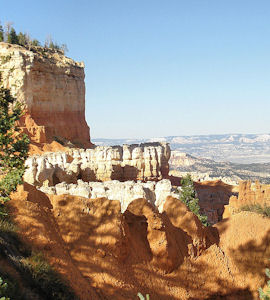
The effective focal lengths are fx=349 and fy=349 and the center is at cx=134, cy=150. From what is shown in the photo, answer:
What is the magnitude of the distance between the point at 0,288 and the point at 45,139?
41.9 m

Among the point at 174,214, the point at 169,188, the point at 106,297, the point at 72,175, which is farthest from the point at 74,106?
the point at 106,297

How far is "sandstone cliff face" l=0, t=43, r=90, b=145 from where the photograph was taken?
150 ft

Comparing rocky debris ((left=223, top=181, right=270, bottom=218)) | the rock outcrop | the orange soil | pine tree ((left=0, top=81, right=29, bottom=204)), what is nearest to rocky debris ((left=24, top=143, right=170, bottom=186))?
the rock outcrop

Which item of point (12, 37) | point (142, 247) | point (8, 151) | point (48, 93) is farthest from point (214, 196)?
point (12, 37)

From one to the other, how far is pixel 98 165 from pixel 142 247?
2719 cm

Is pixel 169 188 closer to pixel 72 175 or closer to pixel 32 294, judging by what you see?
pixel 72 175

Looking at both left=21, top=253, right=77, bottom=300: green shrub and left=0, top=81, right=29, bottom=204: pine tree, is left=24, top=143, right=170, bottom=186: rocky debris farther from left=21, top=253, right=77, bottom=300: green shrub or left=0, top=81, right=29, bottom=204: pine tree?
left=21, top=253, right=77, bottom=300: green shrub

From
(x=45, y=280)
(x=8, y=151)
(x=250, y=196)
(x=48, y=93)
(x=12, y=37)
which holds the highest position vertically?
(x=12, y=37)

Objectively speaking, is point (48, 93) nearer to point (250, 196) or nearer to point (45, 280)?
point (250, 196)

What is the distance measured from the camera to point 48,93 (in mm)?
51312

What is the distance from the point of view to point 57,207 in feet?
37.3

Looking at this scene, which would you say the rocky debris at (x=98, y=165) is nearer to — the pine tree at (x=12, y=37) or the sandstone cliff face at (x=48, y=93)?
the sandstone cliff face at (x=48, y=93)

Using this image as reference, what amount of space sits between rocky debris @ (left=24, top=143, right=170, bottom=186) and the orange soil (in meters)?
15.2

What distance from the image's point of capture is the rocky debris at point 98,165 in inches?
1136
